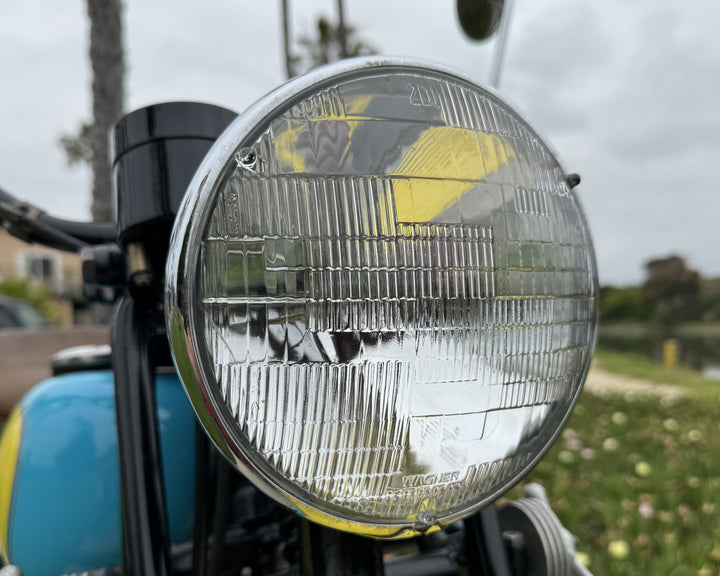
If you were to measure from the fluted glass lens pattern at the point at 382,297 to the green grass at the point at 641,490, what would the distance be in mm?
1336

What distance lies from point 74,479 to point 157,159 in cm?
43

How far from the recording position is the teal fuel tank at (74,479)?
0.72 m

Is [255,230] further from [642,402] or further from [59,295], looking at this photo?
[59,295]

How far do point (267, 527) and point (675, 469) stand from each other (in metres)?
2.15

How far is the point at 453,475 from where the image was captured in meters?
0.48

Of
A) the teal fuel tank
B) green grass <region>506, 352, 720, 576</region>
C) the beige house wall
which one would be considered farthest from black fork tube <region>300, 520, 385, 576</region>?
the beige house wall

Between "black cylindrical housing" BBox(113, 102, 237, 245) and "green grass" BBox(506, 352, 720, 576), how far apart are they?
4.97 ft

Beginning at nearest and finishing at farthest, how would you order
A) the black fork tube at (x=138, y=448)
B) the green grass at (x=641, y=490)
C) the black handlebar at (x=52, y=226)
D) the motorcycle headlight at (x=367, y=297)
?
the motorcycle headlight at (x=367, y=297)
the black fork tube at (x=138, y=448)
the black handlebar at (x=52, y=226)
the green grass at (x=641, y=490)

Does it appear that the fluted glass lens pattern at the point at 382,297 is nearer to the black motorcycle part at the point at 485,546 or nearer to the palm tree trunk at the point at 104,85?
the black motorcycle part at the point at 485,546

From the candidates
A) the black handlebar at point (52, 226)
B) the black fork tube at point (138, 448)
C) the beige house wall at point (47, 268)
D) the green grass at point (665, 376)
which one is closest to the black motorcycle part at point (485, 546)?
the black fork tube at point (138, 448)

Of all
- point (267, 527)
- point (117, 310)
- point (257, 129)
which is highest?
point (257, 129)

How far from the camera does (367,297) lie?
449 mm

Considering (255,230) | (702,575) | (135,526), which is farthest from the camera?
(702,575)

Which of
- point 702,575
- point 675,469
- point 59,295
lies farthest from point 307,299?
point 59,295
